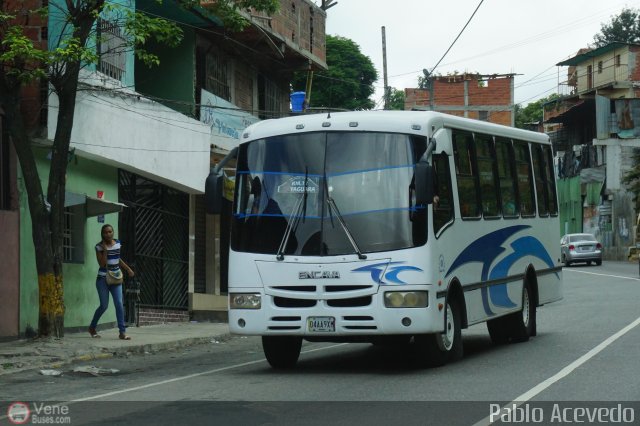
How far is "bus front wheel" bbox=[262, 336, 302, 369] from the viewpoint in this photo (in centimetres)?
1381

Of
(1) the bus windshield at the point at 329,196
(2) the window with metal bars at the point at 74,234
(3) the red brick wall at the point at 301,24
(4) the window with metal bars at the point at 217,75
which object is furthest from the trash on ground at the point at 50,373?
(3) the red brick wall at the point at 301,24

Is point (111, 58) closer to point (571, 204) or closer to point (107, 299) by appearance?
point (107, 299)

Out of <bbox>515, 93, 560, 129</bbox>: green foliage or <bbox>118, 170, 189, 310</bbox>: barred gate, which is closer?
<bbox>118, 170, 189, 310</bbox>: barred gate

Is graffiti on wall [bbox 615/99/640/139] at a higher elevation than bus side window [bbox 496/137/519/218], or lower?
higher

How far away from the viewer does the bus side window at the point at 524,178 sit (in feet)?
55.6

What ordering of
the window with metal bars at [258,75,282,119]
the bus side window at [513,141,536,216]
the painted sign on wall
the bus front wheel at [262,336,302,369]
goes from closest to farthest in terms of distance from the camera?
1. the bus front wheel at [262,336,302,369]
2. the bus side window at [513,141,536,216]
3. the painted sign on wall
4. the window with metal bars at [258,75,282,119]

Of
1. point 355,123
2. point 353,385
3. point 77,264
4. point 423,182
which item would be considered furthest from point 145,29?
point 353,385

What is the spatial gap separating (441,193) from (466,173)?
123cm

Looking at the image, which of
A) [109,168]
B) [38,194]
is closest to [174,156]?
[109,168]

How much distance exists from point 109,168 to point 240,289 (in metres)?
9.68

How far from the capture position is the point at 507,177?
16281 millimetres

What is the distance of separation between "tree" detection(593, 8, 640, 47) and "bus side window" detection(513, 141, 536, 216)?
→ 83902 millimetres

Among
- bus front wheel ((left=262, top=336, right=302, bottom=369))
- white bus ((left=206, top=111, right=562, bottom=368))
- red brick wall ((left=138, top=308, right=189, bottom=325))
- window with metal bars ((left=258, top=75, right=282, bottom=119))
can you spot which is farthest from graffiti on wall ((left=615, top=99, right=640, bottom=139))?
bus front wheel ((left=262, top=336, right=302, bottom=369))

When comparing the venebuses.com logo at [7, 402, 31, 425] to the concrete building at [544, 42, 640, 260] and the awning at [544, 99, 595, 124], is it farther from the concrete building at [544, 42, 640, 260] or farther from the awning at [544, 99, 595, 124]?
the awning at [544, 99, 595, 124]
